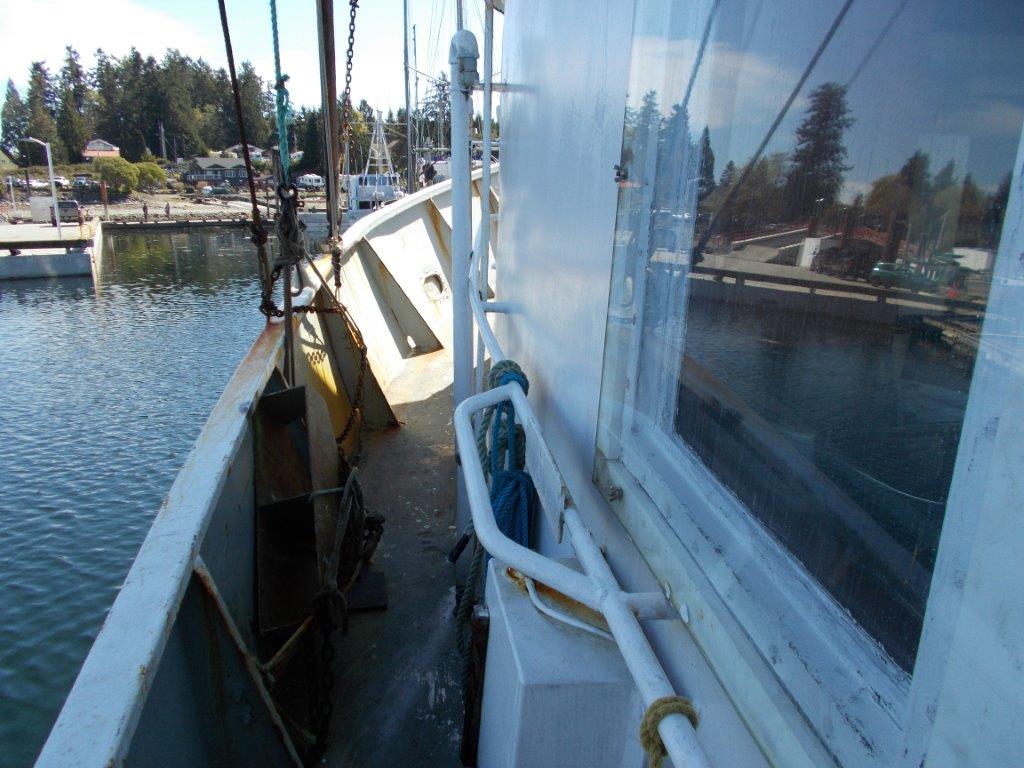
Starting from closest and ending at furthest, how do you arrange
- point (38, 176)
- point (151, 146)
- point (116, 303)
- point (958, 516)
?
point (958, 516) → point (116, 303) → point (38, 176) → point (151, 146)

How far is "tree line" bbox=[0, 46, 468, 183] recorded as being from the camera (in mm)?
71625

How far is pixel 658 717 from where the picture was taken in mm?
812

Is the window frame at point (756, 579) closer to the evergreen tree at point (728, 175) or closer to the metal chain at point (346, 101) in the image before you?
the evergreen tree at point (728, 175)

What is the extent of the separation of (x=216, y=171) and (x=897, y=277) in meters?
79.5

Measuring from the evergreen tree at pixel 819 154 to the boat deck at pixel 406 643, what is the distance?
7.36ft

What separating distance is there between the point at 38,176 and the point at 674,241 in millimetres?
76318

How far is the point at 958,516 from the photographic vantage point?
533 millimetres

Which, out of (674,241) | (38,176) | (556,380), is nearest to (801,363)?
(674,241)

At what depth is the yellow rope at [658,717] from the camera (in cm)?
81

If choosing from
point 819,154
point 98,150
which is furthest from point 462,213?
point 98,150

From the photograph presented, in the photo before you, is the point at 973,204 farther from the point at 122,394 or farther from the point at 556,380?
the point at 122,394

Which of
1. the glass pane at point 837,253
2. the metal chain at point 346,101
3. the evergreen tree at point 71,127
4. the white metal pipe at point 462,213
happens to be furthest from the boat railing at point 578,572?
the evergreen tree at point 71,127

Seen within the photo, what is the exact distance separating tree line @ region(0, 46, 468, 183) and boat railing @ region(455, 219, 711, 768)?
223ft

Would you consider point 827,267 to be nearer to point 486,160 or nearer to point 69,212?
point 486,160
